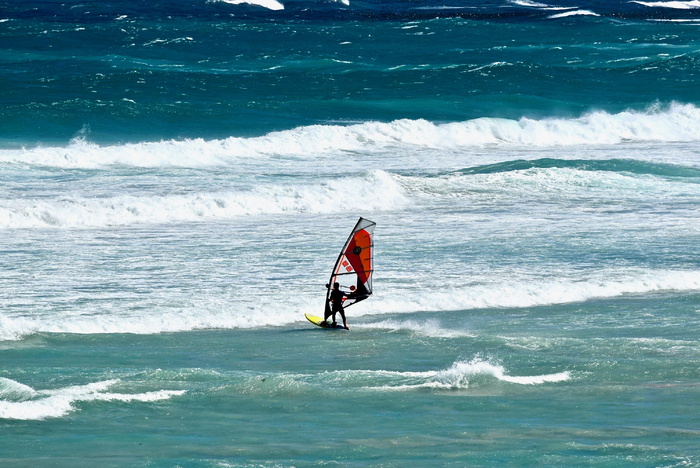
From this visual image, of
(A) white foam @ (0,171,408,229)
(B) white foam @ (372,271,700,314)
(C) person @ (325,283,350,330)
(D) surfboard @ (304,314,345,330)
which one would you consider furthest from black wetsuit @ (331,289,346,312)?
(A) white foam @ (0,171,408,229)

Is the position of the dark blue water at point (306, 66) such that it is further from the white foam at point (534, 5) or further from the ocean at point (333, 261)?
the white foam at point (534, 5)

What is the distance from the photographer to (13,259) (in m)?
16.2

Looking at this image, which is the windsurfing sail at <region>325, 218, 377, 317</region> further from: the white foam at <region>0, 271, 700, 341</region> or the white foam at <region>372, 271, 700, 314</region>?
the white foam at <region>372, 271, 700, 314</region>

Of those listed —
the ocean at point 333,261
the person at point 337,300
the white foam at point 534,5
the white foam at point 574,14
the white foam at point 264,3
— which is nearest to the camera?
the ocean at point 333,261

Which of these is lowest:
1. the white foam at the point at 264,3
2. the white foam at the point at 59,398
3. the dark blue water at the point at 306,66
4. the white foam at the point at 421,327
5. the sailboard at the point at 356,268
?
the white foam at the point at 421,327

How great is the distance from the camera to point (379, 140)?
32938 millimetres

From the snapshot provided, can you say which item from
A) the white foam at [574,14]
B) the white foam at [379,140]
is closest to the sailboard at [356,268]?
the white foam at [379,140]

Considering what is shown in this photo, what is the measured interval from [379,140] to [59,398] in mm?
24512

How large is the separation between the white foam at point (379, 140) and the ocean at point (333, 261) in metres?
0.11

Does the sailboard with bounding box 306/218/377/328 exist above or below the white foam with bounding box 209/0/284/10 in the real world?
below

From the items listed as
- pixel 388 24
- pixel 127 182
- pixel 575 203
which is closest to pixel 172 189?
pixel 127 182

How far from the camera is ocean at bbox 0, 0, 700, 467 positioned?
8461 millimetres

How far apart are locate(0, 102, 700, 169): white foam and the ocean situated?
11 centimetres

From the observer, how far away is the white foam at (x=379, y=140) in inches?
1083
